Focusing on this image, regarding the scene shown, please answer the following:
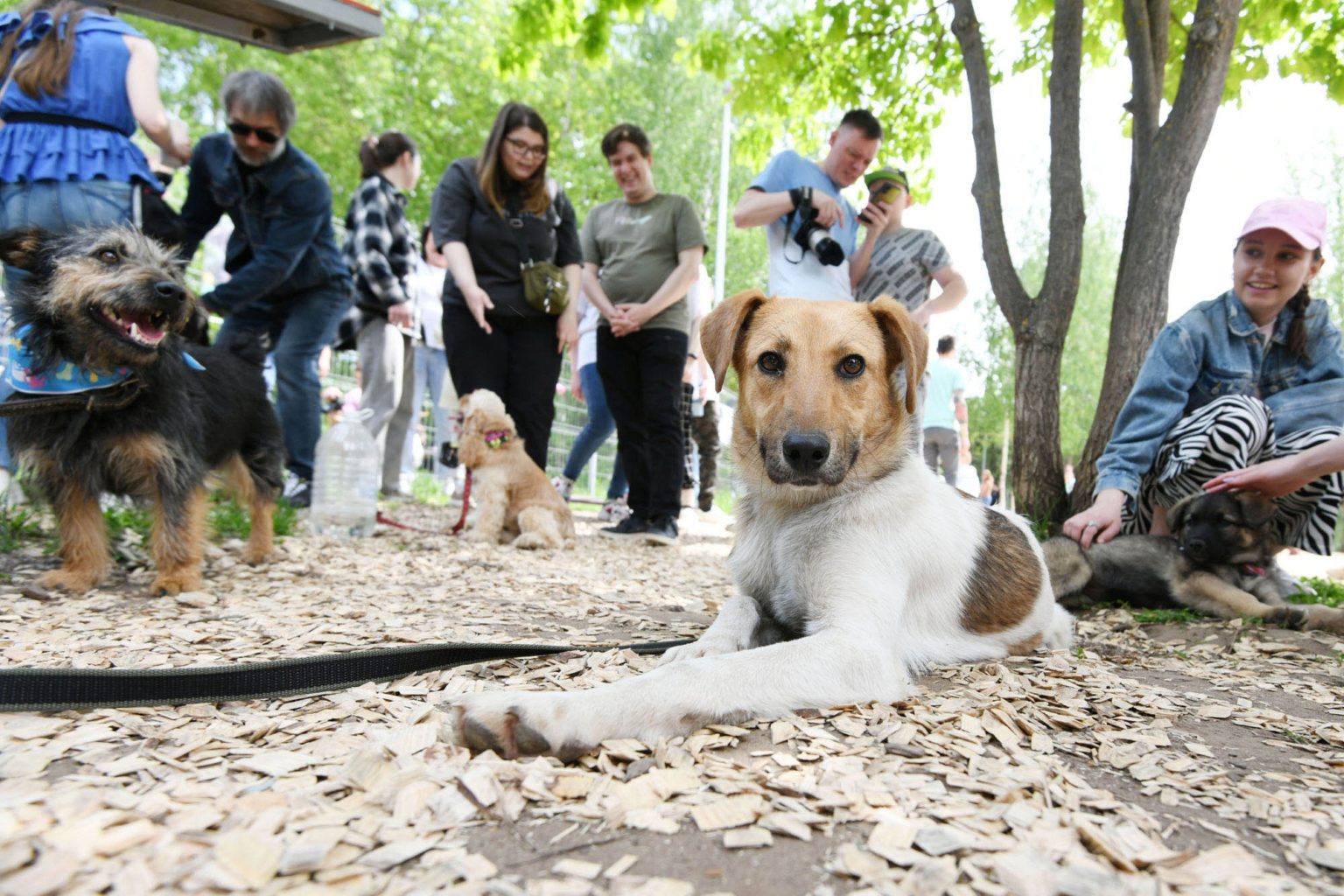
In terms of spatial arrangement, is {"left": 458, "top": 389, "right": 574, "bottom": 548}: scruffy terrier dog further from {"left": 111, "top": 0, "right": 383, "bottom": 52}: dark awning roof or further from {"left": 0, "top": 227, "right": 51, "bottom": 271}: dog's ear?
{"left": 111, "top": 0, "right": 383, "bottom": 52}: dark awning roof

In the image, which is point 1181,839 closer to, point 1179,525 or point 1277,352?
point 1179,525

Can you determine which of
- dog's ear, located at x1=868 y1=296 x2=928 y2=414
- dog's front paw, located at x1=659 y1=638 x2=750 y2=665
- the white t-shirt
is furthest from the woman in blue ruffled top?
dog's ear, located at x1=868 y1=296 x2=928 y2=414

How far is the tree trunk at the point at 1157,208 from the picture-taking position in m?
5.07

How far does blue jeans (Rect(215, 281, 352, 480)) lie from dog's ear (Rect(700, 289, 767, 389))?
4.46 m

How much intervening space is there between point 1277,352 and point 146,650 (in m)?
5.41

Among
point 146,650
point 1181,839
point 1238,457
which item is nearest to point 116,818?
point 146,650

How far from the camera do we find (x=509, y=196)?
648 cm

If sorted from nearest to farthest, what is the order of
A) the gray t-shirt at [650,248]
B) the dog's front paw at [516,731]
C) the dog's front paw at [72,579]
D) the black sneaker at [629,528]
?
the dog's front paw at [516,731] → the dog's front paw at [72,579] → the gray t-shirt at [650,248] → the black sneaker at [629,528]

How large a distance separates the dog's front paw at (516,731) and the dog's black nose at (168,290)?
9.31 feet

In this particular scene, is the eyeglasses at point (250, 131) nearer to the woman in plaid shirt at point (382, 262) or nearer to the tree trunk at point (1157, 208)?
the woman in plaid shirt at point (382, 262)

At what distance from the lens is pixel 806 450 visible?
2.55 m

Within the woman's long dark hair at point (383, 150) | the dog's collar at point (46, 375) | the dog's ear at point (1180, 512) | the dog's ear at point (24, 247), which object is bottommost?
the dog's ear at point (1180, 512)

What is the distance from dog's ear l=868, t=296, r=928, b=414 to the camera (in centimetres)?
286

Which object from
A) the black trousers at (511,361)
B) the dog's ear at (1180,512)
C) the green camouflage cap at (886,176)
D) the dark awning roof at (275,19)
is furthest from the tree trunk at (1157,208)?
the dark awning roof at (275,19)
